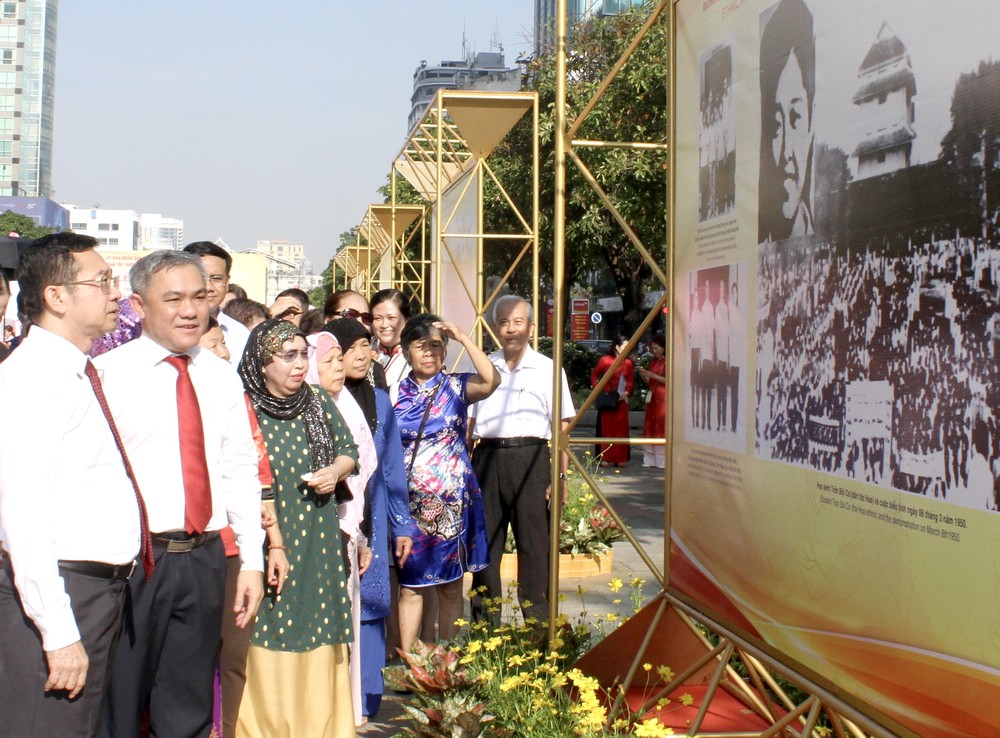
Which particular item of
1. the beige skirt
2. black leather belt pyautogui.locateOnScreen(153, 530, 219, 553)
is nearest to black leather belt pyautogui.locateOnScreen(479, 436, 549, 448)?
the beige skirt

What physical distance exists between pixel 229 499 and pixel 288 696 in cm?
112

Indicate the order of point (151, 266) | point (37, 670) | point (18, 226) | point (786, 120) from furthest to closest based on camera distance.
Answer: point (18, 226), point (151, 266), point (786, 120), point (37, 670)

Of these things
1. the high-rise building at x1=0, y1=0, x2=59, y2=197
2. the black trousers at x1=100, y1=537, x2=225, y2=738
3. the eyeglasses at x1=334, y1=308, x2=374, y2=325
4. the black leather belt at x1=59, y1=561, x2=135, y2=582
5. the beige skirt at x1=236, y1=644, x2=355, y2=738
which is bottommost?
the beige skirt at x1=236, y1=644, x2=355, y2=738

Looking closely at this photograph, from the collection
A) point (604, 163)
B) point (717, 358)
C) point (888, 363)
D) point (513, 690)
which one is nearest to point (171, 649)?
point (513, 690)

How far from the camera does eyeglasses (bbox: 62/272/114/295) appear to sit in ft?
10.9

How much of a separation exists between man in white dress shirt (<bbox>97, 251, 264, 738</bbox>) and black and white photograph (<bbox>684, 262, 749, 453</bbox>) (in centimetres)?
152

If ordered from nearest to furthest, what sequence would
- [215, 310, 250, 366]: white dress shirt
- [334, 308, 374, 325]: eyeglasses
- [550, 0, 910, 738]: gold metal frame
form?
1. [550, 0, 910, 738]: gold metal frame
2. [215, 310, 250, 366]: white dress shirt
3. [334, 308, 374, 325]: eyeglasses

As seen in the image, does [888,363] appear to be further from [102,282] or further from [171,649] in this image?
[171,649]

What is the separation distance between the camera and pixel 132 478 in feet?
11.2

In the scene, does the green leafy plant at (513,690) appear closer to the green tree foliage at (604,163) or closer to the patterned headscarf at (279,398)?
the patterned headscarf at (279,398)

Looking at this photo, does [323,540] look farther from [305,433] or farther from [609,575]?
[609,575]

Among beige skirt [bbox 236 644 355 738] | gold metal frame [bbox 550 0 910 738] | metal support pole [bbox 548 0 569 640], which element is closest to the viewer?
gold metal frame [bbox 550 0 910 738]

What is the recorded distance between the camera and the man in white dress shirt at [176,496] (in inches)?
144

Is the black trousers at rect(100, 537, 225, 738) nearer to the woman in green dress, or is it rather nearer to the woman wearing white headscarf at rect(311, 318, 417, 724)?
the woman in green dress
